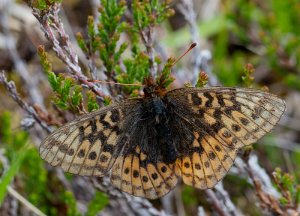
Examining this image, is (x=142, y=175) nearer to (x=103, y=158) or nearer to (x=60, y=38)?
(x=103, y=158)

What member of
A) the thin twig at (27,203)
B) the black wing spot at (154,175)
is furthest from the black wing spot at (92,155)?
the thin twig at (27,203)

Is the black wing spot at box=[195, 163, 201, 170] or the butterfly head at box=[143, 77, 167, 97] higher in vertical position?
the butterfly head at box=[143, 77, 167, 97]

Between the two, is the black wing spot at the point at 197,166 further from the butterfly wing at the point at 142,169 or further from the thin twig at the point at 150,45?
the thin twig at the point at 150,45

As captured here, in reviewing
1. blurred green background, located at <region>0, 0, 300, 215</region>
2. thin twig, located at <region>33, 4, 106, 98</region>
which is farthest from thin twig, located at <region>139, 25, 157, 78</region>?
thin twig, located at <region>33, 4, 106, 98</region>

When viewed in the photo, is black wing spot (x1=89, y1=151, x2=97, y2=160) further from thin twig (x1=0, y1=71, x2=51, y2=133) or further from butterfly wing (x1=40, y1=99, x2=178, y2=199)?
thin twig (x1=0, y1=71, x2=51, y2=133)

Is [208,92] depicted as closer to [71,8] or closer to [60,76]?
[60,76]

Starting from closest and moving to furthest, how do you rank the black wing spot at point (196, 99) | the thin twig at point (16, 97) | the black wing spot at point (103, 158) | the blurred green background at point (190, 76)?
the black wing spot at point (103, 158) → the black wing spot at point (196, 99) → the thin twig at point (16, 97) → the blurred green background at point (190, 76)

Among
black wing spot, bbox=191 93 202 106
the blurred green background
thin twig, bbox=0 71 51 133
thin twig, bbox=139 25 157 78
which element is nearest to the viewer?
black wing spot, bbox=191 93 202 106

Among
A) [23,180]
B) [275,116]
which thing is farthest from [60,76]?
[23,180]
